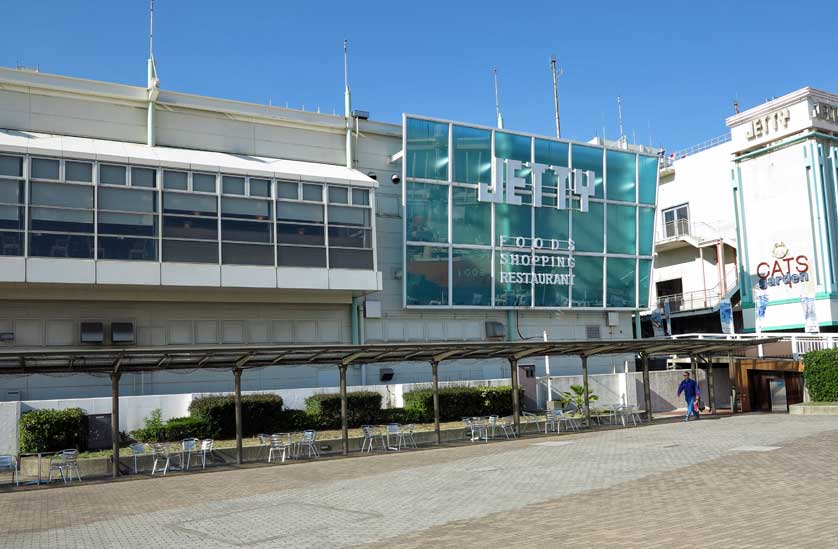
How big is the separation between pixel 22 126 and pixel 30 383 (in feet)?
27.6

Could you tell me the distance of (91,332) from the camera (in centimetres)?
2516

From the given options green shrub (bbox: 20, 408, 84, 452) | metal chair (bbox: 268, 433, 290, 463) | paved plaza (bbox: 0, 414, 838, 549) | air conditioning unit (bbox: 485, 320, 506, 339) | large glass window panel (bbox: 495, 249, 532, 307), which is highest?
large glass window panel (bbox: 495, 249, 532, 307)

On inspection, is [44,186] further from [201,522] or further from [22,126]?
[201,522]

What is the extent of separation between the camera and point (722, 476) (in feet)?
42.6

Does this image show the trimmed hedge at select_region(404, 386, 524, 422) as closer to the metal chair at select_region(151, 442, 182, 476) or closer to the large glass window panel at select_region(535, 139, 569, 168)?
the metal chair at select_region(151, 442, 182, 476)

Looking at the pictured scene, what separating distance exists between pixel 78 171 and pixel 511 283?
1749cm

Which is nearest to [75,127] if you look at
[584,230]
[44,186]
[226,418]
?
[44,186]

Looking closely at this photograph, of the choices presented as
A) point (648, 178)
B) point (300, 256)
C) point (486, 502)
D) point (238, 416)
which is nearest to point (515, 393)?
point (238, 416)

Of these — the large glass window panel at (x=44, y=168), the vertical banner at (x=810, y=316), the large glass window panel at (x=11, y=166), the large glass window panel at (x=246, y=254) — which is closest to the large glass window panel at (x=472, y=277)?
the large glass window panel at (x=246, y=254)

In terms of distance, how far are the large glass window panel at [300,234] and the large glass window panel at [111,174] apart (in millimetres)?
5220

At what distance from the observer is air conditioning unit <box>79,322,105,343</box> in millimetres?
25031

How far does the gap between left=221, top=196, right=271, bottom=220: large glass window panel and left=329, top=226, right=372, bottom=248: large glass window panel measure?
8.07 ft

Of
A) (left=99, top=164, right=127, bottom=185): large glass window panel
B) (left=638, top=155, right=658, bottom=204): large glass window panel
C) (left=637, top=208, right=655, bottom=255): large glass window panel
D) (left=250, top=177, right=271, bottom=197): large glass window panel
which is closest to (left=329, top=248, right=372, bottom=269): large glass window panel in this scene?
(left=250, top=177, right=271, bottom=197): large glass window panel

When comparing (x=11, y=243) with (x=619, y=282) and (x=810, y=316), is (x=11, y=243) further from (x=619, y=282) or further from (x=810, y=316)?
(x=810, y=316)
